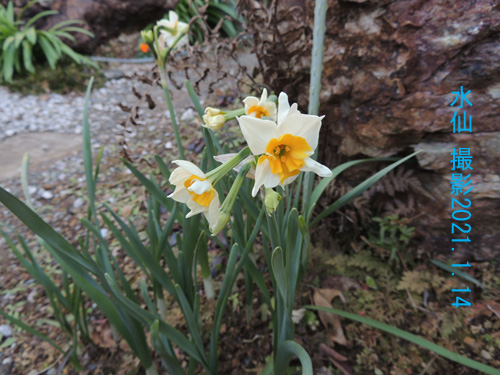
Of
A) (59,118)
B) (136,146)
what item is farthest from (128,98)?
(136,146)

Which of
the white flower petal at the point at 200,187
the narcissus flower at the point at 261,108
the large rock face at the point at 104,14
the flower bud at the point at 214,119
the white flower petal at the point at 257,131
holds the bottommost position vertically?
the white flower petal at the point at 200,187

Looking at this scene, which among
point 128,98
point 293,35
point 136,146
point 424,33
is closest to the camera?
point 424,33

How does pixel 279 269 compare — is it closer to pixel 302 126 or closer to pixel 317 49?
pixel 302 126

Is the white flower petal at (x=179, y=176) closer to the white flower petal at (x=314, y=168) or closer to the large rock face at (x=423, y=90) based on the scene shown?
the white flower petal at (x=314, y=168)

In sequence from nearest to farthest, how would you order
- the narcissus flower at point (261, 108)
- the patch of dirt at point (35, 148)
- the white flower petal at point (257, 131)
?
the white flower petal at point (257, 131), the narcissus flower at point (261, 108), the patch of dirt at point (35, 148)

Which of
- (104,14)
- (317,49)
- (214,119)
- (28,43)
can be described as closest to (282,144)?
(214,119)

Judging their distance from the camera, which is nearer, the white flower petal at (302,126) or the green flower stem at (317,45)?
the white flower petal at (302,126)

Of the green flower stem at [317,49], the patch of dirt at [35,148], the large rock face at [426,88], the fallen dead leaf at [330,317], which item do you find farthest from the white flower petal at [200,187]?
the patch of dirt at [35,148]

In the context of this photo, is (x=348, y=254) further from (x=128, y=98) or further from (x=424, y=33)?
(x=128, y=98)
